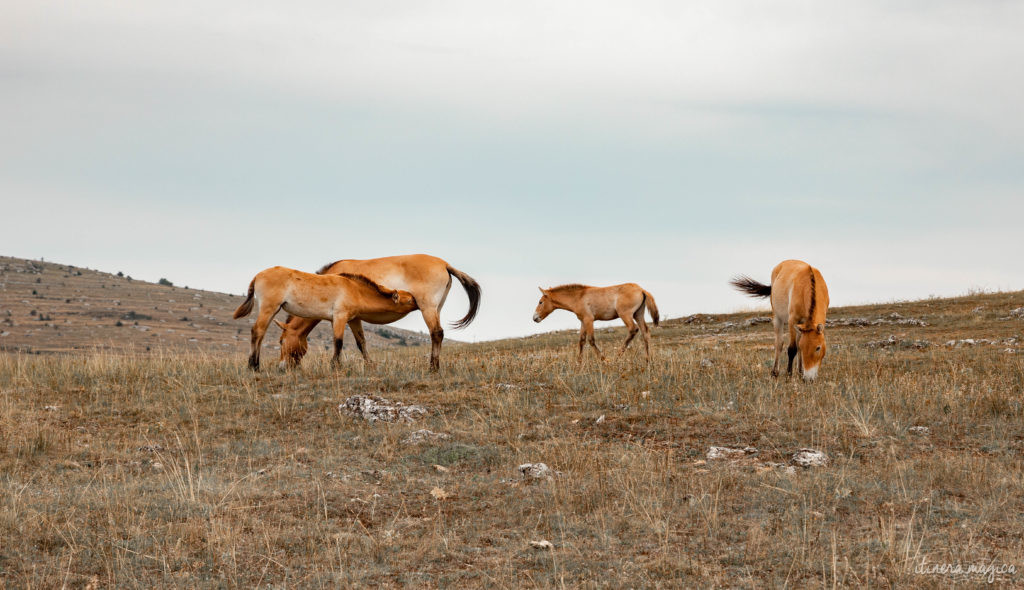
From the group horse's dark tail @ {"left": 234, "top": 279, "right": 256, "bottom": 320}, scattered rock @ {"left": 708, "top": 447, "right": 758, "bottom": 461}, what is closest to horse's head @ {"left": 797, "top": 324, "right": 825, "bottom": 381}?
scattered rock @ {"left": 708, "top": 447, "right": 758, "bottom": 461}

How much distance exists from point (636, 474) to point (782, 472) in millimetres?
1546

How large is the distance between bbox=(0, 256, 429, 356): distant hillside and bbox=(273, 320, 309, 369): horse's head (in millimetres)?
28286

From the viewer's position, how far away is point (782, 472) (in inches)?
345

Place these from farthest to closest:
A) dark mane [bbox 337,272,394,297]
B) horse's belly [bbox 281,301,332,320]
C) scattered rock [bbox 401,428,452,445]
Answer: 1. dark mane [bbox 337,272,394,297]
2. horse's belly [bbox 281,301,332,320]
3. scattered rock [bbox 401,428,452,445]

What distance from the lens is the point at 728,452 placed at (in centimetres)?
970

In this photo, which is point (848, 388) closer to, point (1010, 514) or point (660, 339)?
point (1010, 514)

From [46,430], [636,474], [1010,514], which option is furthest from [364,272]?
[1010,514]

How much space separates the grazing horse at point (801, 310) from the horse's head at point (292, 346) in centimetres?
868

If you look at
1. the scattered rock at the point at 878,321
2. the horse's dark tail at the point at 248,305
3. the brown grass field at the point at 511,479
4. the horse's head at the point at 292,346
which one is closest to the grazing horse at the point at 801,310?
the brown grass field at the point at 511,479

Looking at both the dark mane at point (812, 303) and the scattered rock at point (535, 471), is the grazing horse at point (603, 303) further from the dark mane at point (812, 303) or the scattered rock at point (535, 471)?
the scattered rock at point (535, 471)

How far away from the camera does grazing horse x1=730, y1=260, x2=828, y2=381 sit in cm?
1381

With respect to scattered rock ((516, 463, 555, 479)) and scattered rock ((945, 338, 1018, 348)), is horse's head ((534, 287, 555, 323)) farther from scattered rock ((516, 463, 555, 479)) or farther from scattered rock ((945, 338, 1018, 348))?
scattered rock ((516, 463, 555, 479))

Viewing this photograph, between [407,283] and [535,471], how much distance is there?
8.38 m

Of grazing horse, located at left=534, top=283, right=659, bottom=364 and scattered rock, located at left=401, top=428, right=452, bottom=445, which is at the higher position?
grazing horse, located at left=534, top=283, right=659, bottom=364
